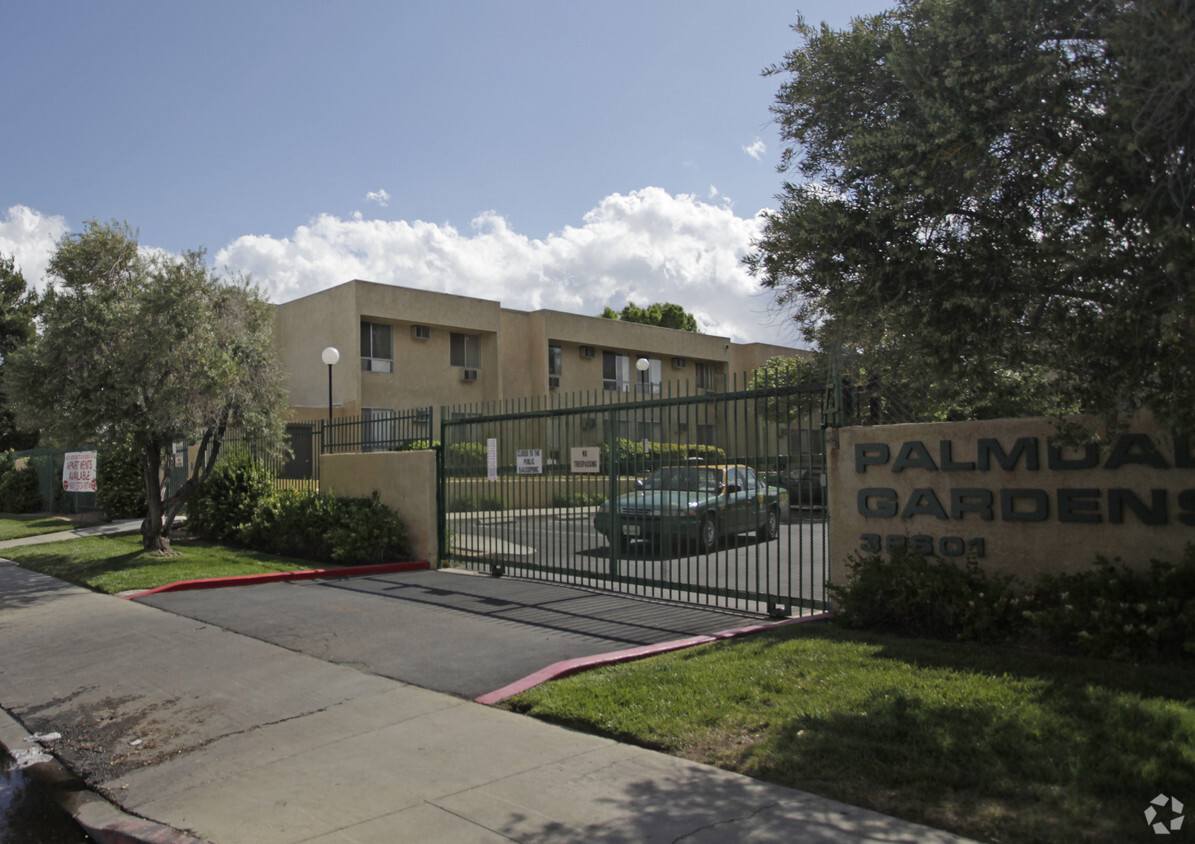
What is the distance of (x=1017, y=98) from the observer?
18.7ft

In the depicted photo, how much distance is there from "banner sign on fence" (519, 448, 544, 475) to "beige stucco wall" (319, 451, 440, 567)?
2.11 meters

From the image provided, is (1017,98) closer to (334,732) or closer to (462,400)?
(334,732)

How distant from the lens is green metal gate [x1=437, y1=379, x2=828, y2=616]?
29.5 ft

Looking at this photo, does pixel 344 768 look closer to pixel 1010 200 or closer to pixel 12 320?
pixel 1010 200

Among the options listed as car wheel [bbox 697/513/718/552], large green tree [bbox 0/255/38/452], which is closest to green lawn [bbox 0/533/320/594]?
car wheel [bbox 697/513/718/552]

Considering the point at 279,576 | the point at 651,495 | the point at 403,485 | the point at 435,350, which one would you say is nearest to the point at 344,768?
the point at 651,495

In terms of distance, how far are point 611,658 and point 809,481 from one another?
2.96 meters

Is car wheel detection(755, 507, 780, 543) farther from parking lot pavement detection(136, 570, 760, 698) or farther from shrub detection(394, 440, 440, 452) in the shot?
shrub detection(394, 440, 440, 452)

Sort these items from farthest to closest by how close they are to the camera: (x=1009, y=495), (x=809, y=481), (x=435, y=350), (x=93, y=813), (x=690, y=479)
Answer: (x=435, y=350) → (x=690, y=479) → (x=809, y=481) → (x=1009, y=495) → (x=93, y=813)

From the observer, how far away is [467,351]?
105 ft

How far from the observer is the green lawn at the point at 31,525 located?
20.3m

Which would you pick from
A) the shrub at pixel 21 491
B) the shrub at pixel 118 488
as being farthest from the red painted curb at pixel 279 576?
the shrub at pixel 21 491

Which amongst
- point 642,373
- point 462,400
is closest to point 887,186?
point 462,400

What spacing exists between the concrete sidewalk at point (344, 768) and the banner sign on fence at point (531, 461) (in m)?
4.85
